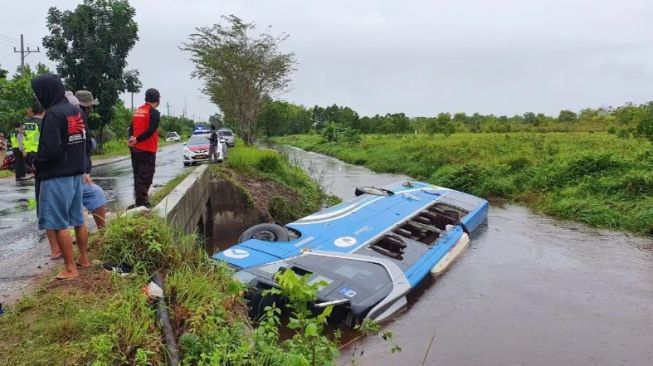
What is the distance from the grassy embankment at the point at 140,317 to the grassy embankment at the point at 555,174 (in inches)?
502

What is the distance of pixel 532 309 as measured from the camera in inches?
332

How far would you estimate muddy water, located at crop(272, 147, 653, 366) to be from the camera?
690cm

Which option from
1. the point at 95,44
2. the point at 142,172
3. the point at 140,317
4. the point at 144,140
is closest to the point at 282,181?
the point at 142,172

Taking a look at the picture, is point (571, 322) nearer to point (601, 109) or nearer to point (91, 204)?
point (91, 204)

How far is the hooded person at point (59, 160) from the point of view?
14.0 feet

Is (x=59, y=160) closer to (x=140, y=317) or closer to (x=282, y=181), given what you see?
(x=140, y=317)

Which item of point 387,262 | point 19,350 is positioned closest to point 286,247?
point 387,262

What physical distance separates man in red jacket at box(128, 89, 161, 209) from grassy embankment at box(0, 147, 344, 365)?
2.03 metres

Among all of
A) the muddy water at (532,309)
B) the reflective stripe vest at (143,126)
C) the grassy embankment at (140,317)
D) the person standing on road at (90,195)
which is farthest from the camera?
the reflective stripe vest at (143,126)

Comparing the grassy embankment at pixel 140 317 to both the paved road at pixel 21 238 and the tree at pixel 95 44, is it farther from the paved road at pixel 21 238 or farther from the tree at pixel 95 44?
the tree at pixel 95 44

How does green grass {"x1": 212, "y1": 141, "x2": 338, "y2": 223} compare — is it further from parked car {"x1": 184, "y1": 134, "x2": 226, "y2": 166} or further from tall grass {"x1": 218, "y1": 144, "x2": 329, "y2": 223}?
parked car {"x1": 184, "y1": 134, "x2": 226, "y2": 166}

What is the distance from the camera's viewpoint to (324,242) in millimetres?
9023

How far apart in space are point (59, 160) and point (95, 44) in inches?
956

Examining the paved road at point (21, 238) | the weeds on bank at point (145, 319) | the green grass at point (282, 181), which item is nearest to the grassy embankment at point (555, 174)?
the green grass at point (282, 181)
